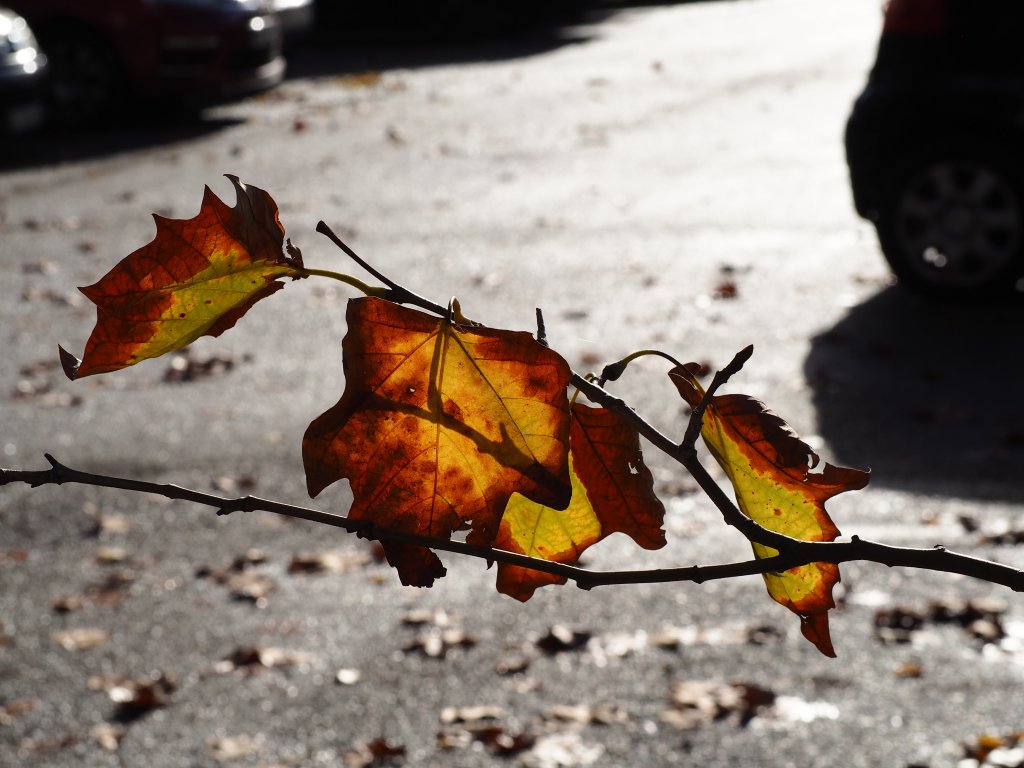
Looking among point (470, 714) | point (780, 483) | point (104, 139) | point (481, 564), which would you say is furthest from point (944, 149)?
point (104, 139)

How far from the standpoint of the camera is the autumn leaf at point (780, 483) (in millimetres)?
749

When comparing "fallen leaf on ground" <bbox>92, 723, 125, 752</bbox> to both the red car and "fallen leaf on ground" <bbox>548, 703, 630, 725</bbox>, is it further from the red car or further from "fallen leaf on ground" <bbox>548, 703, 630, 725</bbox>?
the red car

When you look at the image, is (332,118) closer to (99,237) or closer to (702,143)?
(702,143)

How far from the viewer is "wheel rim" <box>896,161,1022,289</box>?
21.6ft

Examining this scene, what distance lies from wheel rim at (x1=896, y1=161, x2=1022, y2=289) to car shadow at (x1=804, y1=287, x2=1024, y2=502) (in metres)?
0.21

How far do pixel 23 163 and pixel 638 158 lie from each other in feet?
15.7

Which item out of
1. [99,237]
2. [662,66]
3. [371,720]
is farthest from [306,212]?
[662,66]

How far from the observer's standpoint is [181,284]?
0.69m

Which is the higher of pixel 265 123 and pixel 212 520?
pixel 212 520

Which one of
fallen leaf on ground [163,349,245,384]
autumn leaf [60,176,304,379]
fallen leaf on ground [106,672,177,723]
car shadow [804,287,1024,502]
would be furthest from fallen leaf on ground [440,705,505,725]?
autumn leaf [60,176,304,379]

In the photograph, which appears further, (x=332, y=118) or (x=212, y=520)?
(x=332, y=118)

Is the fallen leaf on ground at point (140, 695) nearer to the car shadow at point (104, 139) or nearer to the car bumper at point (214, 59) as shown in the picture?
the car shadow at point (104, 139)

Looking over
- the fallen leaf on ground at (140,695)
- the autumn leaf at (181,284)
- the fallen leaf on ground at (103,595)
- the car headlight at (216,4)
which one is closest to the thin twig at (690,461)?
the autumn leaf at (181,284)

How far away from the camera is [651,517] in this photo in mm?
759
